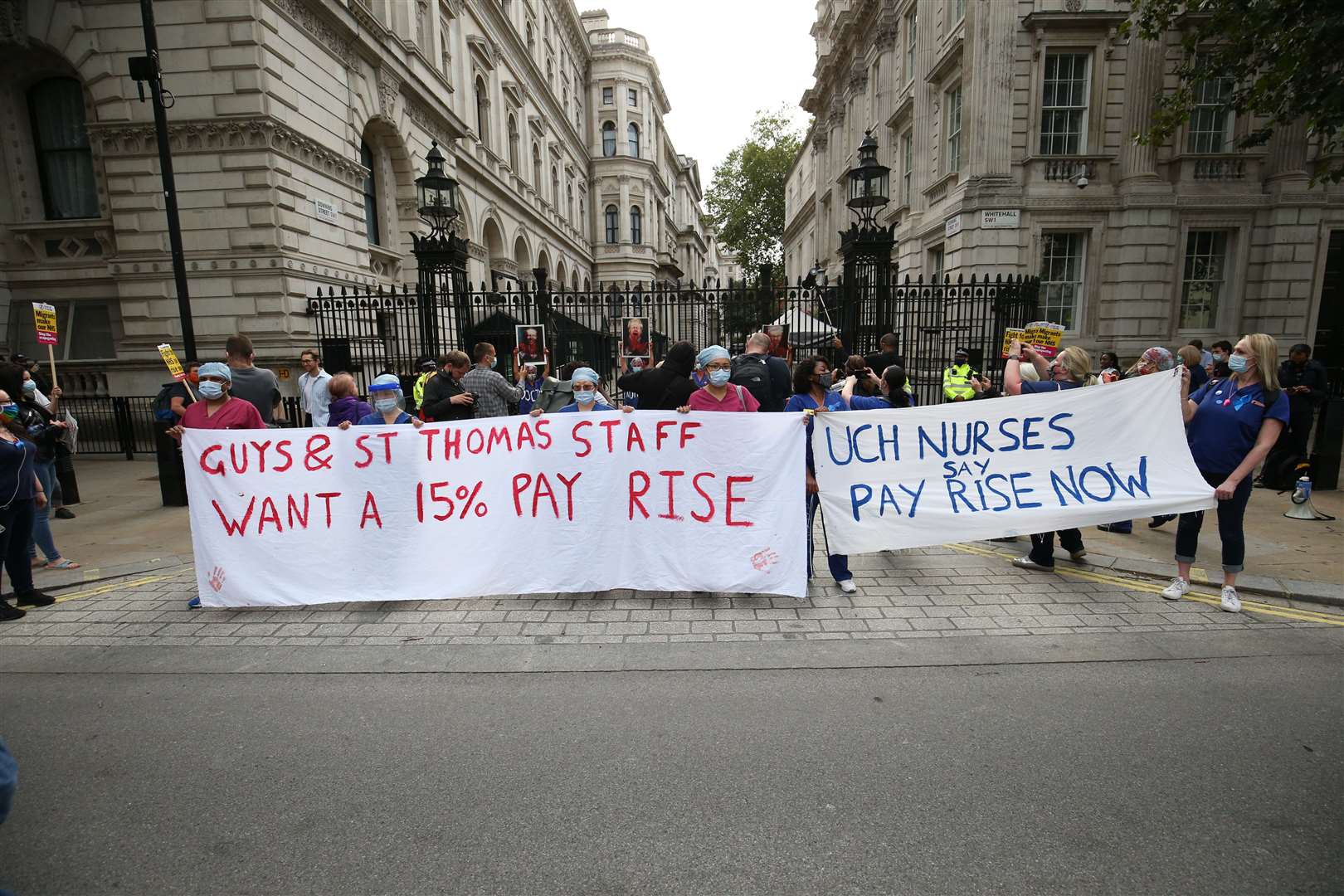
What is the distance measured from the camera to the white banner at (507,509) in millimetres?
5070

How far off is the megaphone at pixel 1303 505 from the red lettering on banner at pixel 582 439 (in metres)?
7.66

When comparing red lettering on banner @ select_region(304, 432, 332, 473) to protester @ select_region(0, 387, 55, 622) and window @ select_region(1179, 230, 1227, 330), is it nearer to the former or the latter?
protester @ select_region(0, 387, 55, 622)

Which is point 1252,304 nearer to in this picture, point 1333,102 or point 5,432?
point 1333,102

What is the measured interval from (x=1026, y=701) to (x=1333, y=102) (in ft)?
34.0

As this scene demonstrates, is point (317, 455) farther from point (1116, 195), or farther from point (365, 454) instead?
point (1116, 195)

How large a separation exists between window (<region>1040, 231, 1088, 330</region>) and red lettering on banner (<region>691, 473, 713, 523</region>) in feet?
53.2

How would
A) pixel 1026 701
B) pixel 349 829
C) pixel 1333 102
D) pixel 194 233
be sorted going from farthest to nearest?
pixel 194 233 < pixel 1333 102 < pixel 1026 701 < pixel 349 829

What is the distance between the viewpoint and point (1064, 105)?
55.6ft

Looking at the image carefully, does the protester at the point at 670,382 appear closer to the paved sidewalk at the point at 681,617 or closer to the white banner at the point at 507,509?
the white banner at the point at 507,509

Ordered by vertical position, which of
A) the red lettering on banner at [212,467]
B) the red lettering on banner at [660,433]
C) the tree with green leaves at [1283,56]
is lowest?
the red lettering on banner at [212,467]

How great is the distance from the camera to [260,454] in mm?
5133

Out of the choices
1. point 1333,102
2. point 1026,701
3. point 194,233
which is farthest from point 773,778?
point 194,233

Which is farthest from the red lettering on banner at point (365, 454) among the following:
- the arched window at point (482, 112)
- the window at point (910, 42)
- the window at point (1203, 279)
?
the arched window at point (482, 112)

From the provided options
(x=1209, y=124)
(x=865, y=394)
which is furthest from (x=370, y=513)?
(x=1209, y=124)
